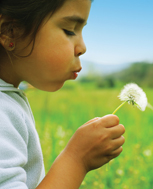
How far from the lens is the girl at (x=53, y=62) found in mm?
928

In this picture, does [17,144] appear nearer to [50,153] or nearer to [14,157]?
[14,157]

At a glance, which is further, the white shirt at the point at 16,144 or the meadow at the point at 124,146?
the meadow at the point at 124,146

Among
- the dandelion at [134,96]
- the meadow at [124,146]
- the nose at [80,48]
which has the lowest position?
the meadow at [124,146]

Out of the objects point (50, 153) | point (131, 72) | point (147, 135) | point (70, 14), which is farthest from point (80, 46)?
point (131, 72)

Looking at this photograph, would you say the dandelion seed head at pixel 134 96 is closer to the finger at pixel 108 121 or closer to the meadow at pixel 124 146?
the finger at pixel 108 121

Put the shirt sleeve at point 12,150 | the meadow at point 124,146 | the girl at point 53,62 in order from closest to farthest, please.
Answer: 1. the shirt sleeve at point 12,150
2. the girl at point 53,62
3. the meadow at point 124,146

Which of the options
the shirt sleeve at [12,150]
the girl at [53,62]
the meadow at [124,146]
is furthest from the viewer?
the meadow at [124,146]

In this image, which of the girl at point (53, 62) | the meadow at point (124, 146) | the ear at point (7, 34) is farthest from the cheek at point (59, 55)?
the meadow at point (124, 146)

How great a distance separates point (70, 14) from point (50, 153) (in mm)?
1231

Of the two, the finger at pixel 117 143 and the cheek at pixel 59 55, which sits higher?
the cheek at pixel 59 55

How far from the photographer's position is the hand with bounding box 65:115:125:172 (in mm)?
944

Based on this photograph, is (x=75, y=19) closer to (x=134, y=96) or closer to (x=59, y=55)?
(x=59, y=55)

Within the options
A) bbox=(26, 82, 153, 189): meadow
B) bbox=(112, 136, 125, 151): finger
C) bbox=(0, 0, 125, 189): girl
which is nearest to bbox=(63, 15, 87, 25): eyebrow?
bbox=(0, 0, 125, 189): girl

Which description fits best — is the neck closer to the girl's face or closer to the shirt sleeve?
the girl's face
